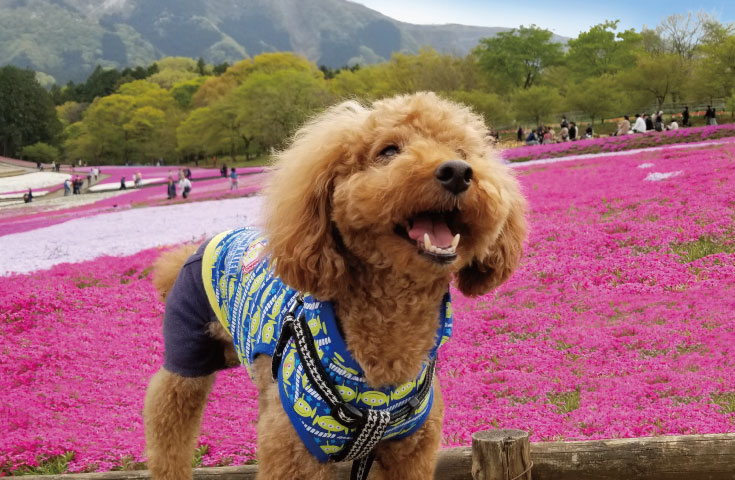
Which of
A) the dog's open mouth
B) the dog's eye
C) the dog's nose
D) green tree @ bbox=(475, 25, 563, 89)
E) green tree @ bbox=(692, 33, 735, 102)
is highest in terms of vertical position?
green tree @ bbox=(475, 25, 563, 89)

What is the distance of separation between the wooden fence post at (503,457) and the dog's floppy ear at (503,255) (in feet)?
2.17

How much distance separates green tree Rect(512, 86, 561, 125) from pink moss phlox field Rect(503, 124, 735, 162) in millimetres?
19798

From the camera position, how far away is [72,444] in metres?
3.96

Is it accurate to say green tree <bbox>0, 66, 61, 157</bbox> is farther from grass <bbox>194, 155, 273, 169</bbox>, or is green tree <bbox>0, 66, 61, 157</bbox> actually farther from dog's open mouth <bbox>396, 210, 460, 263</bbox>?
dog's open mouth <bbox>396, 210, 460, 263</bbox>

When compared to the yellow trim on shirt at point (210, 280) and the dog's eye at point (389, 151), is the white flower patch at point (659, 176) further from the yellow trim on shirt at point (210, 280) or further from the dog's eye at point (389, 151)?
the dog's eye at point (389, 151)

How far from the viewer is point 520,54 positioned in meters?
57.4

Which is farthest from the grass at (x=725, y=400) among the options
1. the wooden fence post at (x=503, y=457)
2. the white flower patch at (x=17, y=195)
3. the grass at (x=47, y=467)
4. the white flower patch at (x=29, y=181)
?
the white flower patch at (x=29, y=181)

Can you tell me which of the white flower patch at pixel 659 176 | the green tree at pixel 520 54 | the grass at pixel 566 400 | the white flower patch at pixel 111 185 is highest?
the green tree at pixel 520 54

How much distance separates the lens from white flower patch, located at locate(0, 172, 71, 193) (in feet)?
111

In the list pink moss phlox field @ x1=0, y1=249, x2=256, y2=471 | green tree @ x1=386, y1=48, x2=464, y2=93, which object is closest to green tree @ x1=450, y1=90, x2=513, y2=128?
green tree @ x1=386, y1=48, x2=464, y2=93

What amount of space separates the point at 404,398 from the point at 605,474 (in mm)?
1200

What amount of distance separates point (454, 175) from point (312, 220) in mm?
535

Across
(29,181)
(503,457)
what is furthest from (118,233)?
(29,181)

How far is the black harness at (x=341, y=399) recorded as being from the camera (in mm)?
1992
